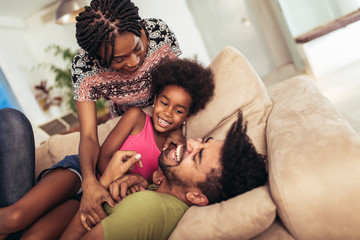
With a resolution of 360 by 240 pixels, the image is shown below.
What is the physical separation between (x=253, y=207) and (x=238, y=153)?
0.87ft

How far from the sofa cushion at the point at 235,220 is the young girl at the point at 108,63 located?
429 mm

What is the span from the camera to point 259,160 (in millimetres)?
1271

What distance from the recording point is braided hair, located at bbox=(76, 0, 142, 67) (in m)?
1.41

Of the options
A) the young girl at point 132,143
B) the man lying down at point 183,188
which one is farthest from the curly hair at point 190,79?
the man lying down at point 183,188

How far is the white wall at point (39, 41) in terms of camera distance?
6.39 metres

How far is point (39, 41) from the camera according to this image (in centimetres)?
734

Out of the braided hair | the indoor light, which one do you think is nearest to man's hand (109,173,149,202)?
the braided hair

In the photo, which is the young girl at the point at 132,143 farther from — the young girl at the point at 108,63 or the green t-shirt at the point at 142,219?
the green t-shirt at the point at 142,219

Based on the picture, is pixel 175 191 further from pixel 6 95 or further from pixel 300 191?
pixel 6 95

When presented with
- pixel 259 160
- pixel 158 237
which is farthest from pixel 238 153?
pixel 158 237

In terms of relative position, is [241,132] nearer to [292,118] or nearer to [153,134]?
[292,118]

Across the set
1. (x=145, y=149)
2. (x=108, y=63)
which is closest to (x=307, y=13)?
(x=145, y=149)

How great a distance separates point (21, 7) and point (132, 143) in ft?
21.1

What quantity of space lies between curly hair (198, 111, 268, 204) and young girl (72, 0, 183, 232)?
482 millimetres
